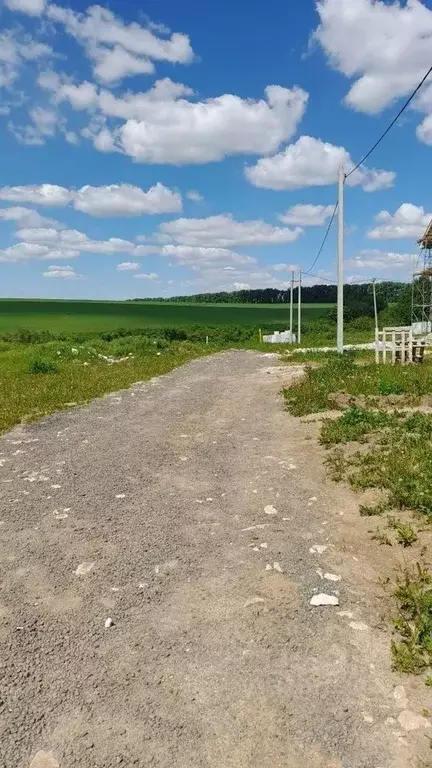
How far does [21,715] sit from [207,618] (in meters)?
1.52

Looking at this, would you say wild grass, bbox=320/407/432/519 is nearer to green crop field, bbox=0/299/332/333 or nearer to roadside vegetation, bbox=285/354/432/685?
roadside vegetation, bbox=285/354/432/685

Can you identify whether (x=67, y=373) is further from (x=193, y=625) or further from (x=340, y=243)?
(x=193, y=625)

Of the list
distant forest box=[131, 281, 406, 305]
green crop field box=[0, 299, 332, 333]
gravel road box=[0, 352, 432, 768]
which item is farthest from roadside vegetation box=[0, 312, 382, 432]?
distant forest box=[131, 281, 406, 305]

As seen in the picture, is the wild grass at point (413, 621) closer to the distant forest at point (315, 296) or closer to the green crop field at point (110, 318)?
the green crop field at point (110, 318)

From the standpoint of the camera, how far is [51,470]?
834 cm

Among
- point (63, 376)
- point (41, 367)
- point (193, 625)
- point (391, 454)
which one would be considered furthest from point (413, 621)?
point (41, 367)

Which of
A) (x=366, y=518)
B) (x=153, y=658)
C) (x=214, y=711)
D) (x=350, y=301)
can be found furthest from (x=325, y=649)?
(x=350, y=301)

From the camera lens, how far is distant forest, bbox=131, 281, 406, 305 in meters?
103

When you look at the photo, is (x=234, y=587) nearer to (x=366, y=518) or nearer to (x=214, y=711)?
(x=214, y=711)

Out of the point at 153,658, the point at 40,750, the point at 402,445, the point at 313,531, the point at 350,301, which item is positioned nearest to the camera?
the point at 40,750

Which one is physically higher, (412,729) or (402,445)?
(402,445)

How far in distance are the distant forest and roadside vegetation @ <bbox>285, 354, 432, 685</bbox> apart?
75466 millimetres

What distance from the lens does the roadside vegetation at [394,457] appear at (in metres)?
4.21

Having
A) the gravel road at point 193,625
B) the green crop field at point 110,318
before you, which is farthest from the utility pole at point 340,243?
the green crop field at point 110,318
